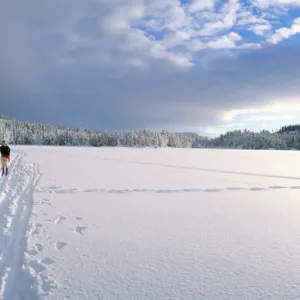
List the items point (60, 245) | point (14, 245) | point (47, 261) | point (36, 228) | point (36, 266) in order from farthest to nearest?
point (36, 228)
point (60, 245)
point (14, 245)
point (47, 261)
point (36, 266)

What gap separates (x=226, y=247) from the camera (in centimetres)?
598

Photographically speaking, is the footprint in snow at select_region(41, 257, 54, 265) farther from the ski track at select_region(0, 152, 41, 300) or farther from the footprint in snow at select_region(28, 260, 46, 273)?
the ski track at select_region(0, 152, 41, 300)

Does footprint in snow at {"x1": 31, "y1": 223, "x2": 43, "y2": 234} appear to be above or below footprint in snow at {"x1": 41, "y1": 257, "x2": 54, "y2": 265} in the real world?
above

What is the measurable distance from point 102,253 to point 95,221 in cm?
241

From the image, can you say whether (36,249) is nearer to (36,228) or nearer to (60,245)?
(60,245)

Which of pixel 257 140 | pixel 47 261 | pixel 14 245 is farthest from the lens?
pixel 257 140

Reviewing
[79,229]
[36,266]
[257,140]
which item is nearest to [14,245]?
[36,266]

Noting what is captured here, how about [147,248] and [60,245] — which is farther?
[60,245]

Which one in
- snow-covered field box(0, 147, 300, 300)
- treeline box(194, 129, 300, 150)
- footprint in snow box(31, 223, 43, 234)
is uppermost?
treeline box(194, 129, 300, 150)

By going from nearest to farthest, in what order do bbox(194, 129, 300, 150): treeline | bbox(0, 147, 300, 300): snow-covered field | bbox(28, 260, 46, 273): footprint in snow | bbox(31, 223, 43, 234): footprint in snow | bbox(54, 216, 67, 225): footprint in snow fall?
bbox(0, 147, 300, 300): snow-covered field → bbox(28, 260, 46, 273): footprint in snow → bbox(31, 223, 43, 234): footprint in snow → bbox(54, 216, 67, 225): footprint in snow → bbox(194, 129, 300, 150): treeline

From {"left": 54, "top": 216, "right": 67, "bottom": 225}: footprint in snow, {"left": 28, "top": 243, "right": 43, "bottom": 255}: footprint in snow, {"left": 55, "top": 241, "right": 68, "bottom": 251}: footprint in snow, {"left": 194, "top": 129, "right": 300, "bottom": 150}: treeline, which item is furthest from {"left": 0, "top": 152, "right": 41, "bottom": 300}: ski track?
{"left": 194, "top": 129, "right": 300, "bottom": 150}: treeline

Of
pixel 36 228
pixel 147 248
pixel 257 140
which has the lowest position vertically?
pixel 147 248

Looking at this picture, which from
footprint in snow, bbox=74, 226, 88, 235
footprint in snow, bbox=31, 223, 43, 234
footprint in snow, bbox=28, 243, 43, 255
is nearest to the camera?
footprint in snow, bbox=28, 243, 43, 255

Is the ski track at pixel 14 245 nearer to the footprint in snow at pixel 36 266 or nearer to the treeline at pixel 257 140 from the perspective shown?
the footprint in snow at pixel 36 266
